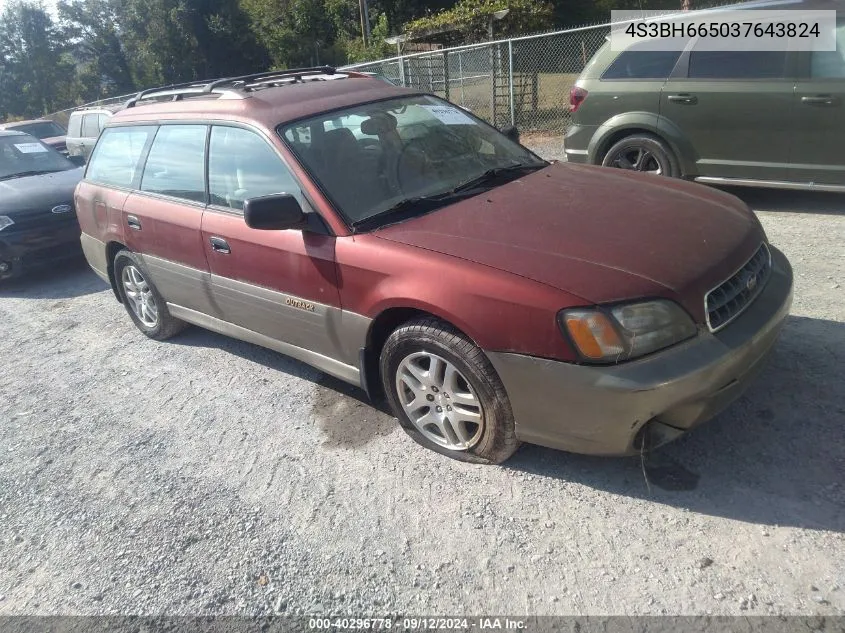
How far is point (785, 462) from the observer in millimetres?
2814

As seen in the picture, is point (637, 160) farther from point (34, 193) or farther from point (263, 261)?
point (34, 193)

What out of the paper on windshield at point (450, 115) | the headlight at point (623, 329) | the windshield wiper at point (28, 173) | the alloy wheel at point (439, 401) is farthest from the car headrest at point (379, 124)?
the windshield wiper at point (28, 173)

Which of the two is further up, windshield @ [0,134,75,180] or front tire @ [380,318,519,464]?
windshield @ [0,134,75,180]

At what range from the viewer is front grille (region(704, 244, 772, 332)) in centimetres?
266

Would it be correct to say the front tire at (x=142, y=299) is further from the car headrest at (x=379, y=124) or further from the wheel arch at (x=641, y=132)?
the wheel arch at (x=641, y=132)

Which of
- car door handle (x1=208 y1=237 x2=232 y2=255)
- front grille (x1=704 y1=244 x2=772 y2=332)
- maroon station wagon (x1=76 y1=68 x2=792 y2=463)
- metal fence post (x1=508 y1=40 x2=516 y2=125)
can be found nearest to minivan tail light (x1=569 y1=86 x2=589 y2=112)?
maroon station wagon (x1=76 y1=68 x2=792 y2=463)

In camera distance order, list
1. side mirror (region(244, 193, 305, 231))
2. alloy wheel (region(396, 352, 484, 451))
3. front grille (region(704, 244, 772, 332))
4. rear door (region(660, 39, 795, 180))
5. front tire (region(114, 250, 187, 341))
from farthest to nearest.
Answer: rear door (region(660, 39, 795, 180)), front tire (region(114, 250, 187, 341)), side mirror (region(244, 193, 305, 231)), alloy wheel (region(396, 352, 484, 451)), front grille (region(704, 244, 772, 332))

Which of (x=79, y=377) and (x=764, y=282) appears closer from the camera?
(x=764, y=282)

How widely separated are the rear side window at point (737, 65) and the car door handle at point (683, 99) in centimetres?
21

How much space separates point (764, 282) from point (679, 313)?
2.53 ft

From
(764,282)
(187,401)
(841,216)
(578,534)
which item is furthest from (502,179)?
(841,216)

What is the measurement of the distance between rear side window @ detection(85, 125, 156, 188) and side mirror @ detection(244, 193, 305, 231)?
1933 millimetres

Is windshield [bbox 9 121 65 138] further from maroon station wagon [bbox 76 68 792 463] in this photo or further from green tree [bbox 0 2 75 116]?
green tree [bbox 0 2 75 116]

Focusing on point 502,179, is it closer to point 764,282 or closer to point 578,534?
point 764,282
